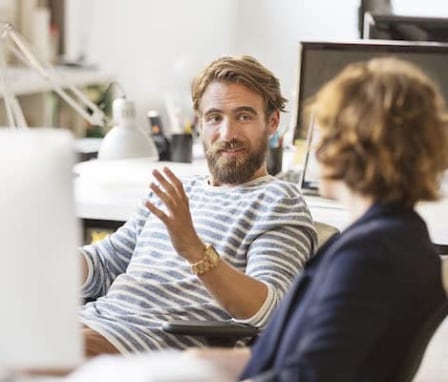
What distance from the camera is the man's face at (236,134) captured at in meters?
2.60

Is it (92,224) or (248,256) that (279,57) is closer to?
(92,224)

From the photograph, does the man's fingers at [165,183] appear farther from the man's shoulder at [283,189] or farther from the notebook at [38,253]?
the notebook at [38,253]

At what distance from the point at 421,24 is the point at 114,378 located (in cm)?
244

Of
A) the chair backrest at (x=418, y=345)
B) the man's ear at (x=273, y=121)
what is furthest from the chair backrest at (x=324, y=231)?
the chair backrest at (x=418, y=345)

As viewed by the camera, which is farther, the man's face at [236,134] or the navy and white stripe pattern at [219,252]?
the man's face at [236,134]

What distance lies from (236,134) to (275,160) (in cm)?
78

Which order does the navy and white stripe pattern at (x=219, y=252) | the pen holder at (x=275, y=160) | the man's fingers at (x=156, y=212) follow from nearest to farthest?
the man's fingers at (x=156, y=212), the navy and white stripe pattern at (x=219, y=252), the pen holder at (x=275, y=160)

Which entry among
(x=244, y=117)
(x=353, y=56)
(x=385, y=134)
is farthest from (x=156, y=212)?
(x=353, y=56)

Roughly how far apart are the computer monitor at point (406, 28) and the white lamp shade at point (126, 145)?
100cm

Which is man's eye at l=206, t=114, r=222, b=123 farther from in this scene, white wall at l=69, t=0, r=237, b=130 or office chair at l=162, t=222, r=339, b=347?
white wall at l=69, t=0, r=237, b=130

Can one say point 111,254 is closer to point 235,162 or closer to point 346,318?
point 235,162

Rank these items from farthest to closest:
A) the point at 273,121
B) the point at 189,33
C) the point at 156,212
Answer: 1. the point at 189,33
2. the point at 273,121
3. the point at 156,212

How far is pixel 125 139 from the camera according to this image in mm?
2979

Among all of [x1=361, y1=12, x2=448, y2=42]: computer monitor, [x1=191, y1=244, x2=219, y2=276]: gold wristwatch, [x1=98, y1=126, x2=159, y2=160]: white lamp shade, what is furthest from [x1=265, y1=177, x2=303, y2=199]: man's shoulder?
[x1=361, y1=12, x2=448, y2=42]: computer monitor
